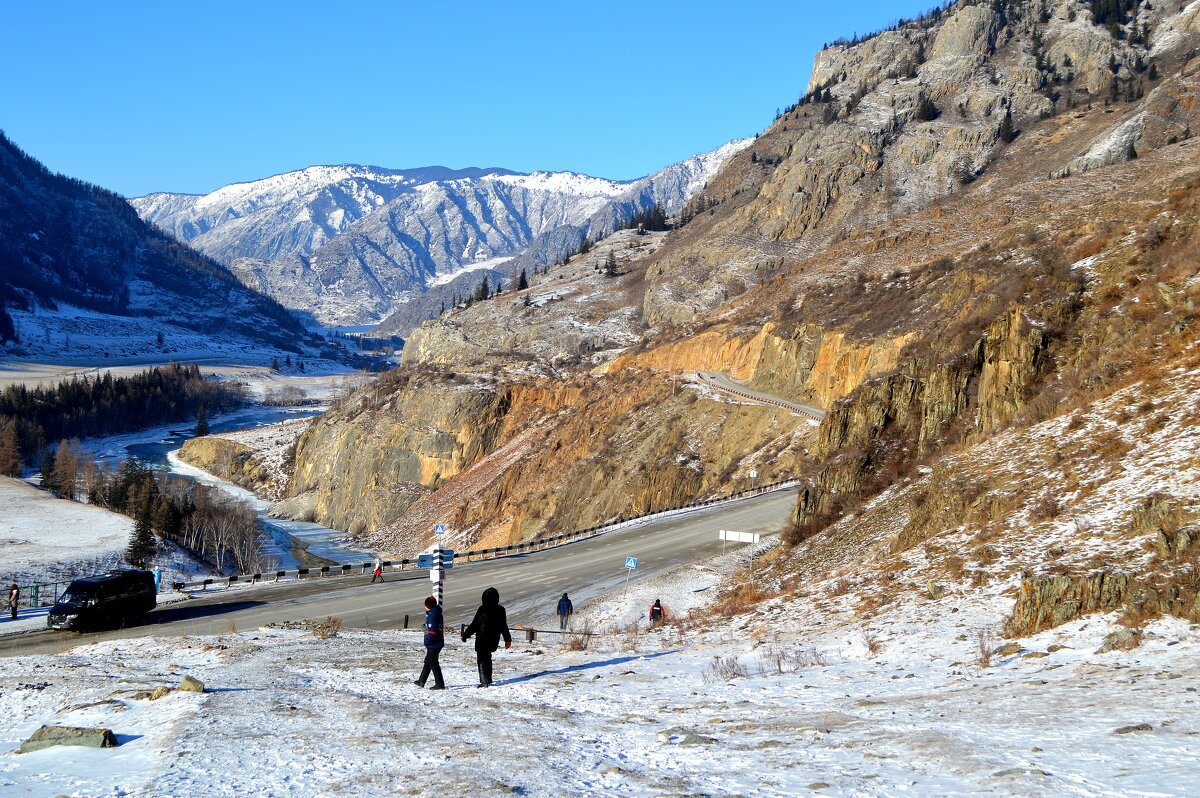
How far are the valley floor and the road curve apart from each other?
37233 millimetres

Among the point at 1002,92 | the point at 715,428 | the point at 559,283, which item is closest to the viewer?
the point at 715,428

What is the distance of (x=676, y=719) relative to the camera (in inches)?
430

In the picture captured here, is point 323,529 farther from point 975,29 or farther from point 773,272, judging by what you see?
point 975,29

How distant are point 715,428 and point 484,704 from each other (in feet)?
144

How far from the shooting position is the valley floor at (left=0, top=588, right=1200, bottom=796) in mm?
7812

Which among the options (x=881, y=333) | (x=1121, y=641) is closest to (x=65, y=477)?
(x=881, y=333)

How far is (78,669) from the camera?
15180 millimetres

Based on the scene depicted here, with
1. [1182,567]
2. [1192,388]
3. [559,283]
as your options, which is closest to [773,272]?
[559,283]

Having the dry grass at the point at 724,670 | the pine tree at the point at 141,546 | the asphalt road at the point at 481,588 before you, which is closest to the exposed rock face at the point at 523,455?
the asphalt road at the point at 481,588

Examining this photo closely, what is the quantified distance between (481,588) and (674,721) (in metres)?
26.4

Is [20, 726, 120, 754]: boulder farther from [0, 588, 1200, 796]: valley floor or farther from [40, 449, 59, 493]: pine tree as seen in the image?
[40, 449, 59, 493]: pine tree

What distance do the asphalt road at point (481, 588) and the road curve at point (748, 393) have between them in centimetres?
976

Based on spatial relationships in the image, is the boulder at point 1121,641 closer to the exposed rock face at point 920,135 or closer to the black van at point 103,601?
the black van at point 103,601

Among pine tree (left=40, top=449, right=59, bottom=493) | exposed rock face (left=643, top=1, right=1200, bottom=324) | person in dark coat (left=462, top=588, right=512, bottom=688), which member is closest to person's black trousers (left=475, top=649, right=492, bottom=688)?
person in dark coat (left=462, top=588, right=512, bottom=688)
